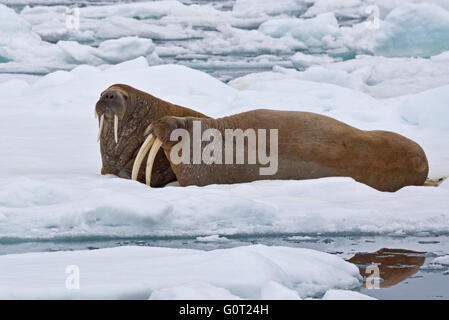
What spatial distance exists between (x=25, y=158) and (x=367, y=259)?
461 cm

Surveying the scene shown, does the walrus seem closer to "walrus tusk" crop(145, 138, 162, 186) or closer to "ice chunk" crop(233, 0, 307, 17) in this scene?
"walrus tusk" crop(145, 138, 162, 186)

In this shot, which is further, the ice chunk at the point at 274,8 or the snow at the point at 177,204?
the ice chunk at the point at 274,8

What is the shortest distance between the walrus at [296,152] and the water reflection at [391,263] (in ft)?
6.19

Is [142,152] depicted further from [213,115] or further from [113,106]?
[213,115]

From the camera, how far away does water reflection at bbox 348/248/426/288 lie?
3872 mm

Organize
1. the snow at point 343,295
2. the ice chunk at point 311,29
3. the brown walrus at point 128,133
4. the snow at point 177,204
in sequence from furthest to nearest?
the ice chunk at point 311,29 < the brown walrus at point 128,133 < the snow at point 177,204 < the snow at point 343,295

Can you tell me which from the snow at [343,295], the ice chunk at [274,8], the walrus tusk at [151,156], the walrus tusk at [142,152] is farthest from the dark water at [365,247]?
the ice chunk at [274,8]

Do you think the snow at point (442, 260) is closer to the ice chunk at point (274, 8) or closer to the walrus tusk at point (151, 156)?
the walrus tusk at point (151, 156)

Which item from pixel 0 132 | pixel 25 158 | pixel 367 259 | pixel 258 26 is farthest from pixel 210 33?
pixel 367 259

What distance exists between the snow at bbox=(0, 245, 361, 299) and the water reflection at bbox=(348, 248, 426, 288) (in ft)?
0.52

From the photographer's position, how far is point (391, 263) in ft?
13.7

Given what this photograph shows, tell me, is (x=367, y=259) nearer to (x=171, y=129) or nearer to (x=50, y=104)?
(x=171, y=129)

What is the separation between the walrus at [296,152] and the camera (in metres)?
6.23

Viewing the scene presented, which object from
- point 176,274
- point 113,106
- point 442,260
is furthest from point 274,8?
point 176,274
